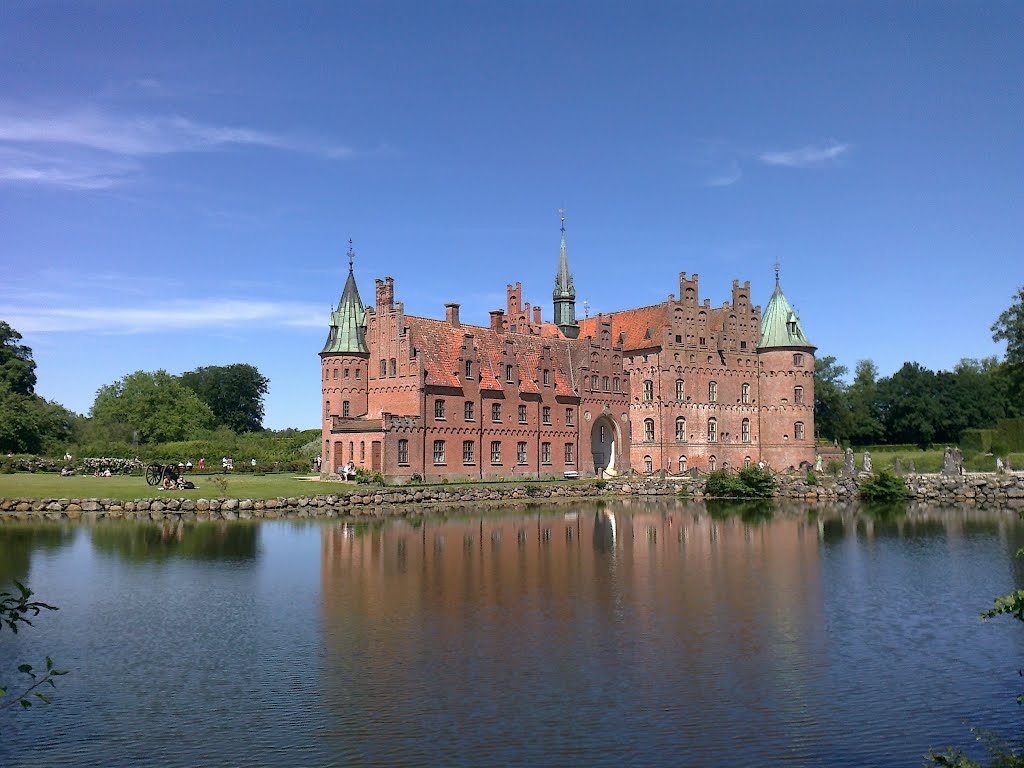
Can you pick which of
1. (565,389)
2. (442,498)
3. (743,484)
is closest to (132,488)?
(442,498)

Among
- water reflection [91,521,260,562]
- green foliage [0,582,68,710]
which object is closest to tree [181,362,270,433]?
water reflection [91,521,260,562]

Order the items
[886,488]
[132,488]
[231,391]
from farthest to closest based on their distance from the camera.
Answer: [231,391], [886,488], [132,488]

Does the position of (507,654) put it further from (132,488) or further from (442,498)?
(132,488)

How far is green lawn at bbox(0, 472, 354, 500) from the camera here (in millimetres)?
40594

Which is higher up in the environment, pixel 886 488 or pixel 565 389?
pixel 565 389

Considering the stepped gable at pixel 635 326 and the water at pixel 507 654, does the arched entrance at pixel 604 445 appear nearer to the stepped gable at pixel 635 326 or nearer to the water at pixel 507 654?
the stepped gable at pixel 635 326

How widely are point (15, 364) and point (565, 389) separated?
42272 mm

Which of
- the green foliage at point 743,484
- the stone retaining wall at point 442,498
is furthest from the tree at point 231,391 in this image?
the green foliage at point 743,484

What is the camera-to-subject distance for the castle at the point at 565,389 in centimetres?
5234

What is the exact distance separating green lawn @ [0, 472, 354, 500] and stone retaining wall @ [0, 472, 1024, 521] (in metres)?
0.88

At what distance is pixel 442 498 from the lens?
4653 cm

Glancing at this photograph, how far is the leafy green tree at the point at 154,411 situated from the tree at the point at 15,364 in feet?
19.9

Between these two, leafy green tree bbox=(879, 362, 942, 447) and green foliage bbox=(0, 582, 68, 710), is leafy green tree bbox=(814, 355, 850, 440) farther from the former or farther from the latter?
green foliage bbox=(0, 582, 68, 710)

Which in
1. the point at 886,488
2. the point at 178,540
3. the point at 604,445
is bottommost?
the point at 178,540
